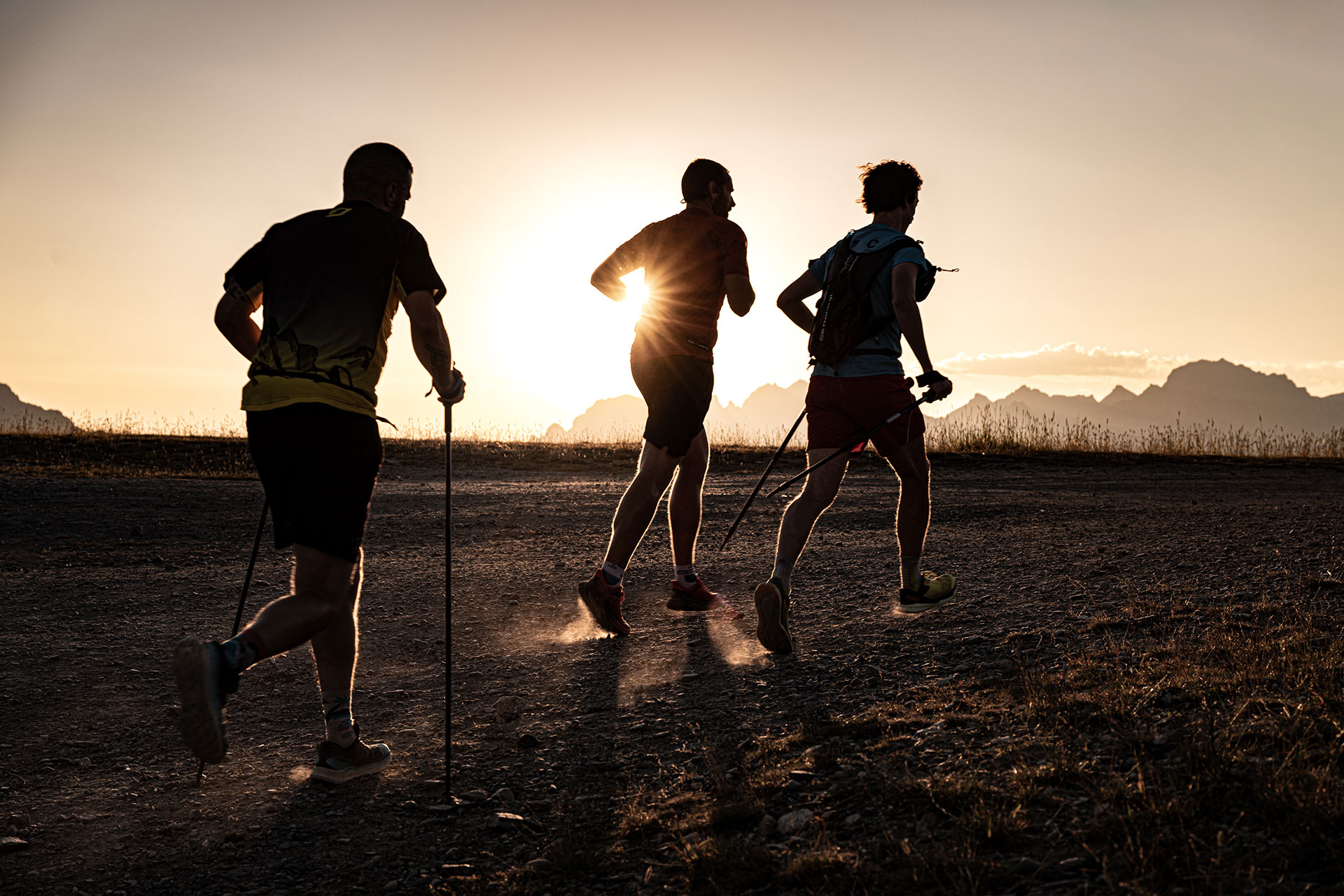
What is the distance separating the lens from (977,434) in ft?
60.2

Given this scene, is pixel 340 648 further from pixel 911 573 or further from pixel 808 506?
pixel 911 573

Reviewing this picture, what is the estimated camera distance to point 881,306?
158 inches

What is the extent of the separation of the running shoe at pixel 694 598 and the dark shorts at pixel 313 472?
7.83 ft

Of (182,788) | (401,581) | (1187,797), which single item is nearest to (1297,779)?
(1187,797)

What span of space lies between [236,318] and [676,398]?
213 cm

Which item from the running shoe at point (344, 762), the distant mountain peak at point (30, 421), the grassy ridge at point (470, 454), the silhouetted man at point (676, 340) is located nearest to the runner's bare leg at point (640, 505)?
the silhouetted man at point (676, 340)

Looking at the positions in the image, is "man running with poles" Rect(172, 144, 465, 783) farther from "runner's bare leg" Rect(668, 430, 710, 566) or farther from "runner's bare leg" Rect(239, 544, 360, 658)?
"runner's bare leg" Rect(668, 430, 710, 566)

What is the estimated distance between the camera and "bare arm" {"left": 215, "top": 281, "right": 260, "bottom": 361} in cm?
280

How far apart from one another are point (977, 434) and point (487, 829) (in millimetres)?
17477

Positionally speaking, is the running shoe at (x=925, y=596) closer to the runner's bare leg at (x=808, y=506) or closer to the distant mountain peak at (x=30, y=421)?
the runner's bare leg at (x=808, y=506)

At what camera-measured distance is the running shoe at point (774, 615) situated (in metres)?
3.78

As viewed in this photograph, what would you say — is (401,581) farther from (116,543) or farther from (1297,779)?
(1297,779)

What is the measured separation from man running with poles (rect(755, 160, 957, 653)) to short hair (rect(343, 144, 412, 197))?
2.10 metres

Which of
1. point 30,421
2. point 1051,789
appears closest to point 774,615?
point 1051,789
